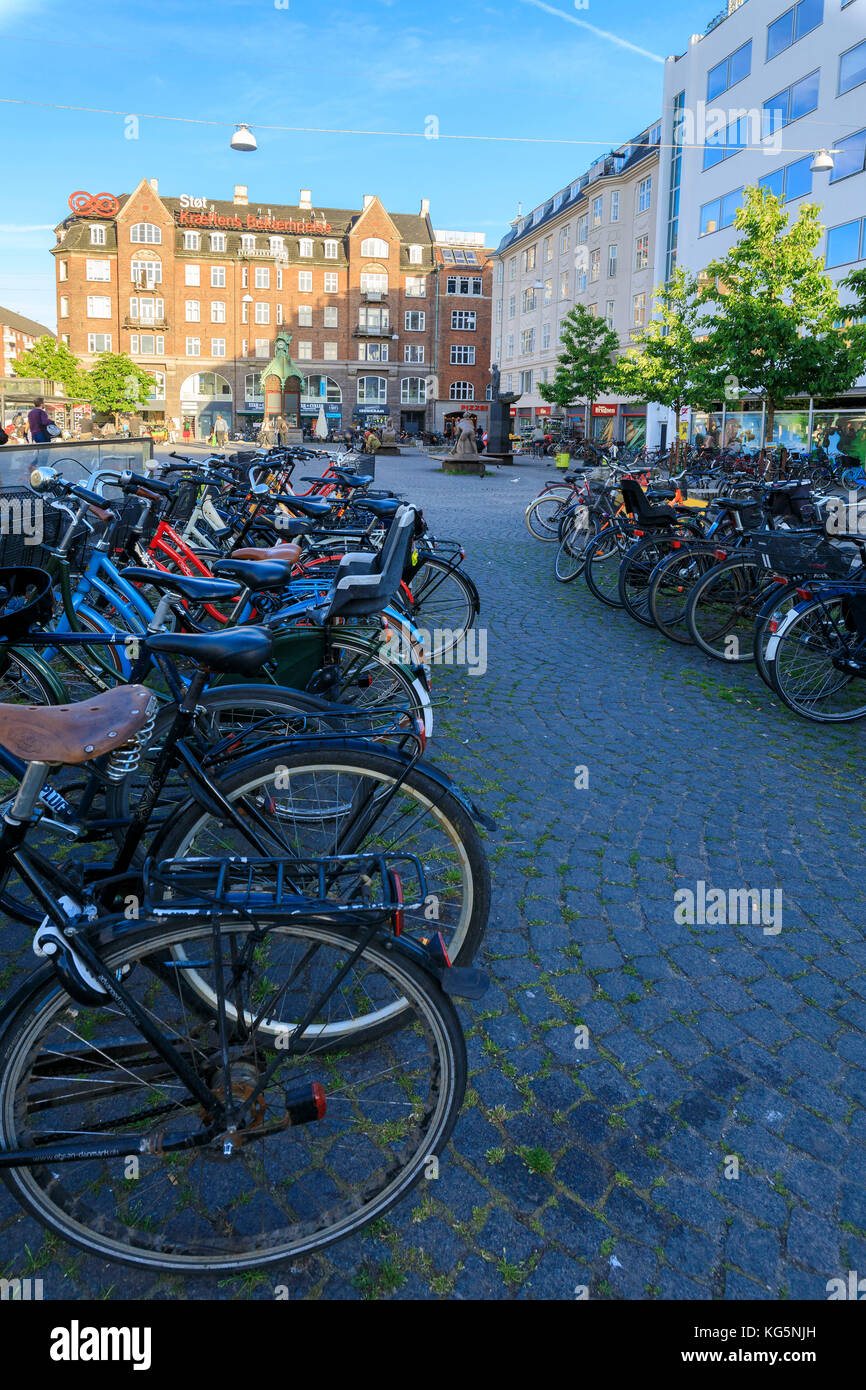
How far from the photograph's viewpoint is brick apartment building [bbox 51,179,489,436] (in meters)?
66.6

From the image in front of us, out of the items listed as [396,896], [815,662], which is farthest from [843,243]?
[396,896]

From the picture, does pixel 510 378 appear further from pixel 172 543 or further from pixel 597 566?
pixel 172 543

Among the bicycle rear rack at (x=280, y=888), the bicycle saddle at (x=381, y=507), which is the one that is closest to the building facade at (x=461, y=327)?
the bicycle saddle at (x=381, y=507)

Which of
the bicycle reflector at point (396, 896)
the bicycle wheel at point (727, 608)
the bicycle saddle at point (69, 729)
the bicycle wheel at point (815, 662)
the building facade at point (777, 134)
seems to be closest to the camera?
the bicycle saddle at point (69, 729)

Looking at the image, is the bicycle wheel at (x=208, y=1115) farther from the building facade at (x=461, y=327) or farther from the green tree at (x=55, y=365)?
the building facade at (x=461, y=327)

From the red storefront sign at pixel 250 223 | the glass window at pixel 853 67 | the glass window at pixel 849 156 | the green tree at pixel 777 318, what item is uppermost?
the red storefront sign at pixel 250 223

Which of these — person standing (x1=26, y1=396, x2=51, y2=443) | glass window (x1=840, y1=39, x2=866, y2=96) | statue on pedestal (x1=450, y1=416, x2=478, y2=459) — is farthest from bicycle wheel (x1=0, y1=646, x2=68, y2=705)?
glass window (x1=840, y1=39, x2=866, y2=96)

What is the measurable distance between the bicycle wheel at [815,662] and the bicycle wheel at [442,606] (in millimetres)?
2361

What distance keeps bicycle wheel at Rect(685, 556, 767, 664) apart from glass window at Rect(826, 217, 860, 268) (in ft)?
87.9

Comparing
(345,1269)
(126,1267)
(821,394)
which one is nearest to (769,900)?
(345,1269)

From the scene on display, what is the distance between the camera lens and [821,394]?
21.7 m

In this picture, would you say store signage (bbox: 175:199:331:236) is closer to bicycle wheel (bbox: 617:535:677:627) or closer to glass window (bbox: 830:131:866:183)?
glass window (bbox: 830:131:866:183)

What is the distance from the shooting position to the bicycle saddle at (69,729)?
1.92 meters

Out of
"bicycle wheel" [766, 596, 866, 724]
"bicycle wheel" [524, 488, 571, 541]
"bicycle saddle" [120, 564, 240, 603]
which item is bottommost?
"bicycle wheel" [766, 596, 866, 724]
